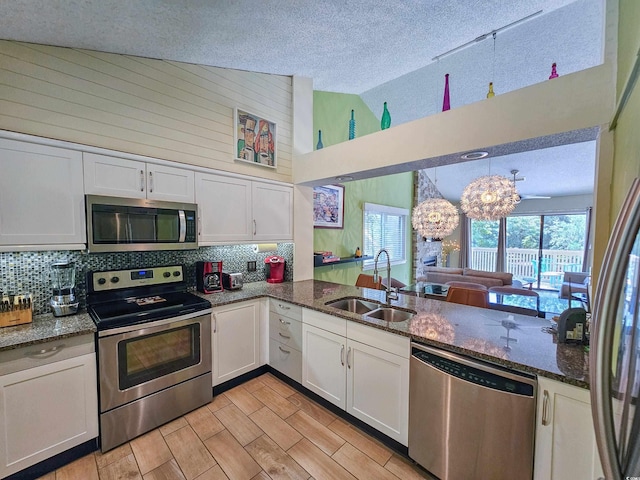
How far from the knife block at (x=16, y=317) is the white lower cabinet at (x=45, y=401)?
1.13 ft

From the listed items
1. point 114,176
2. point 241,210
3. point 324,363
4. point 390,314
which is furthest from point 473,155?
point 114,176

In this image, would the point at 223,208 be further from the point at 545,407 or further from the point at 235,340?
the point at 545,407

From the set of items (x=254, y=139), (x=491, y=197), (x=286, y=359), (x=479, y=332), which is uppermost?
(x=254, y=139)

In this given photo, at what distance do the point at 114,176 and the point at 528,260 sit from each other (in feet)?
30.7

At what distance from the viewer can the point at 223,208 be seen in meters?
2.62

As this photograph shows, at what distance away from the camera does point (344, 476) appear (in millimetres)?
1633

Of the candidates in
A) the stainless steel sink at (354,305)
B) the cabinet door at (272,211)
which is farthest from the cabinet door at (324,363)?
the cabinet door at (272,211)

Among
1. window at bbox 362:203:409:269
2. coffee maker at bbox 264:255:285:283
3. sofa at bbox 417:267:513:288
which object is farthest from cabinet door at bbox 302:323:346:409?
sofa at bbox 417:267:513:288

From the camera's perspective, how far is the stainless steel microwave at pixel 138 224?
6.18ft

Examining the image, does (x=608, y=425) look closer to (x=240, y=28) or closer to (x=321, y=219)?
(x=240, y=28)

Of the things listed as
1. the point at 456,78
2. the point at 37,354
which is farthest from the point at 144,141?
the point at 456,78

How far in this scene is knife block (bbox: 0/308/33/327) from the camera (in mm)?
1639

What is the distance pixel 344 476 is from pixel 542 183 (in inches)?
286

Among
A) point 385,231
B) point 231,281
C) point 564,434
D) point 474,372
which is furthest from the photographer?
point 385,231
